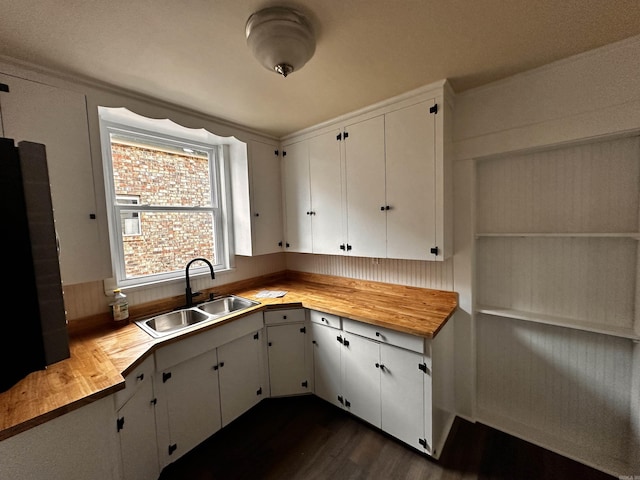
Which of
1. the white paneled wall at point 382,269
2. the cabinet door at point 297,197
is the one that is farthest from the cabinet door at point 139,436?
the white paneled wall at point 382,269

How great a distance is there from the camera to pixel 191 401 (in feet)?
5.56

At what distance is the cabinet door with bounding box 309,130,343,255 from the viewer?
2.27m

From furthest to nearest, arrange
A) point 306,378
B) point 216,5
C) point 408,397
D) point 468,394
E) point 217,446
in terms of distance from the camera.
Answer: point 306,378 → point 468,394 → point 217,446 → point 408,397 → point 216,5

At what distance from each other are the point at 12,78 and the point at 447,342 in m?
2.99

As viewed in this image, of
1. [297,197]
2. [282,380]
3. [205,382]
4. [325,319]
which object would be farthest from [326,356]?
[297,197]

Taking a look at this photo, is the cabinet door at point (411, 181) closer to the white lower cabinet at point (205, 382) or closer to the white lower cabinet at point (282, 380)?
the white lower cabinet at point (282, 380)

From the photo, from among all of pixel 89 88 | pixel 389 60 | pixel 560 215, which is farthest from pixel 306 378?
pixel 89 88

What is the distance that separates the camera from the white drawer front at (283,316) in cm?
216

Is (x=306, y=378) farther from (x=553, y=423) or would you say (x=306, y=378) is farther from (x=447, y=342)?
(x=553, y=423)

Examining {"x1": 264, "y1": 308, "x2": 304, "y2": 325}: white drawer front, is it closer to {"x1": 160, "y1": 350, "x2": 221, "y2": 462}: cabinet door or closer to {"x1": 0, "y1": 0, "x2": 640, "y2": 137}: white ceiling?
{"x1": 160, "y1": 350, "x2": 221, "y2": 462}: cabinet door

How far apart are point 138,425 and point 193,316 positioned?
787 mm

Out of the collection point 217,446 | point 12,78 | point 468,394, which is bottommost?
point 217,446

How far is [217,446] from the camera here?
1.80m

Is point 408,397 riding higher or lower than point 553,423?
higher
